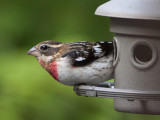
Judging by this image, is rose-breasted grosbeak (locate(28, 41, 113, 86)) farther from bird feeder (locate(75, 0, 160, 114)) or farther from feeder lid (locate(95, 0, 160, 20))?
feeder lid (locate(95, 0, 160, 20))

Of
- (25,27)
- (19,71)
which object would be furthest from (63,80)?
(25,27)

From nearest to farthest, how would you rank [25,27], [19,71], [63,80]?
[63,80], [19,71], [25,27]

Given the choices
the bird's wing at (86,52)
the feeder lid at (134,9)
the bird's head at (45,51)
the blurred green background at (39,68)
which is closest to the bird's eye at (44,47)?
the bird's head at (45,51)

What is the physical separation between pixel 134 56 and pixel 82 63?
0.43m

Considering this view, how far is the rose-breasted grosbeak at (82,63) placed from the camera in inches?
234

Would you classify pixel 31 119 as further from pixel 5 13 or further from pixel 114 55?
pixel 114 55

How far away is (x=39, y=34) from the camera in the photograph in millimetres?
7746

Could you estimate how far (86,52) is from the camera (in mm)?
6012

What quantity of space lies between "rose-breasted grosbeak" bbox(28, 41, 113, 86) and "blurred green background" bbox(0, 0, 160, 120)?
4.00 feet

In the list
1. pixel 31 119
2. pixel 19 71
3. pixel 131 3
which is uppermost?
pixel 131 3

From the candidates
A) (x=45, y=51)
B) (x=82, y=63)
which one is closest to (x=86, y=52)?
(x=82, y=63)

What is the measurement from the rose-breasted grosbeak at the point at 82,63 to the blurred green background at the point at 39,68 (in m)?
1.22

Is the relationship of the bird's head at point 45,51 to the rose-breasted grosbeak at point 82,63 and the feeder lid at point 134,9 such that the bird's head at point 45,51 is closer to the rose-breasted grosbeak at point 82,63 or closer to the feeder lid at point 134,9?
the rose-breasted grosbeak at point 82,63

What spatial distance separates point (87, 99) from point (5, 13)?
1351 mm
